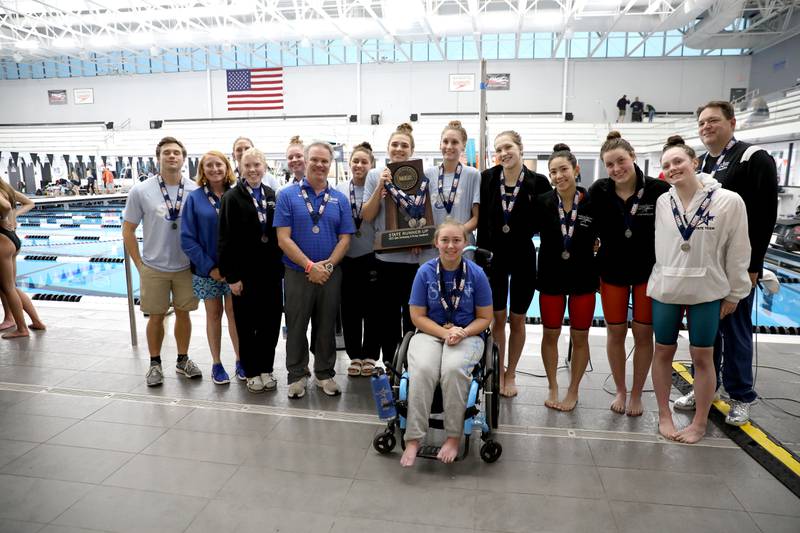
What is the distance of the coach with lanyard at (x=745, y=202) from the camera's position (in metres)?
2.73

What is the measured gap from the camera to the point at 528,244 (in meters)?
3.21

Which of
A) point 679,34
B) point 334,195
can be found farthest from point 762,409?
point 679,34

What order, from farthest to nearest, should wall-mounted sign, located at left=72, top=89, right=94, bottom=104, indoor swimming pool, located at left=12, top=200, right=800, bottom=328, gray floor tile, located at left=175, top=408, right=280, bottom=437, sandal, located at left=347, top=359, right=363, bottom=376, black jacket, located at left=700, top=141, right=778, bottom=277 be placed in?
wall-mounted sign, located at left=72, top=89, right=94, bottom=104, indoor swimming pool, located at left=12, top=200, right=800, bottom=328, sandal, located at left=347, top=359, right=363, bottom=376, gray floor tile, located at left=175, top=408, right=280, bottom=437, black jacket, located at left=700, top=141, right=778, bottom=277

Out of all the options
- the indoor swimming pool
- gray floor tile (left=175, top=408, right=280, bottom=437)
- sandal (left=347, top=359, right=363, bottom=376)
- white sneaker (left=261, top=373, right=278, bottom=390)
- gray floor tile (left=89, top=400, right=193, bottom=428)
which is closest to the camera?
gray floor tile (left=175, top=408, right=280, bottom=437)

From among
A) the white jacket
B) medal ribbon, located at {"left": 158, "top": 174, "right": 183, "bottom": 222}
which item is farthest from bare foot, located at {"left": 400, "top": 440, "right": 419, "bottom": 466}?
medal ribbon, located at {"left": 158, "top": 174, "right": 183, "bottom": 222}

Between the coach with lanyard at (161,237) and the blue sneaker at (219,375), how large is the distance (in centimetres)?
37

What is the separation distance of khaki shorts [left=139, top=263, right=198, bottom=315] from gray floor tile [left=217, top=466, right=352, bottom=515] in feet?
4.90

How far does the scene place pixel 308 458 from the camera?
2613 millimetres

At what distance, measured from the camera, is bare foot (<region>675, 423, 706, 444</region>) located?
109 inches

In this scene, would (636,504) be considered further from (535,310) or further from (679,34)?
(679,34)

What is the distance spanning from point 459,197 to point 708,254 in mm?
1420

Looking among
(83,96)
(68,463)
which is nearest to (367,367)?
(68,463)

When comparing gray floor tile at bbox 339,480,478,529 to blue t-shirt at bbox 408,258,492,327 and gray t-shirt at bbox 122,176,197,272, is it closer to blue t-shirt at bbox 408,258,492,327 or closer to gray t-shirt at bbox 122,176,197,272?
blue t-shirt at bbox 408,258,492,327

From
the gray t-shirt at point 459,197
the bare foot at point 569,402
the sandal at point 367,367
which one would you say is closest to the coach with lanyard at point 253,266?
the sandal at point 367,367
